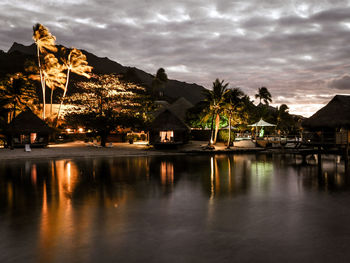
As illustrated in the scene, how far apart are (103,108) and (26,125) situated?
9.74m

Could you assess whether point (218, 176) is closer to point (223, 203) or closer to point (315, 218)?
point (223, 203)

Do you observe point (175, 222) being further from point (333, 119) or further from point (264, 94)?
point (264, 94)

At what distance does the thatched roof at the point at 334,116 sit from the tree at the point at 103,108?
66.7ft

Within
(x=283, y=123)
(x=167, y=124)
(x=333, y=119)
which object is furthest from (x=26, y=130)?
(x=283, y=123)

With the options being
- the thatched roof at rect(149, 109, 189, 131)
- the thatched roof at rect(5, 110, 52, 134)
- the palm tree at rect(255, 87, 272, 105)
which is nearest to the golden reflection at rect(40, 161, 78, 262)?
the thatched roof at rect(5, 110, 52, 134)

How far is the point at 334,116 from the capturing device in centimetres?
3253

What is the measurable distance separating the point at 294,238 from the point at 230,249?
1.55 metres

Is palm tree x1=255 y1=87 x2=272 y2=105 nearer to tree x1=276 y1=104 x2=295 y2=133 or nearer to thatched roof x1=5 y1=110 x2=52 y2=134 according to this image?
tree x1=276 y1=104 x2=295 y2=133

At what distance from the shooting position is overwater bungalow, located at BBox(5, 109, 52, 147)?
3770cm

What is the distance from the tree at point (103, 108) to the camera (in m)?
37.7

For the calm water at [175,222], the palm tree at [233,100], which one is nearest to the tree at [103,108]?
the palm tree at [233,100]

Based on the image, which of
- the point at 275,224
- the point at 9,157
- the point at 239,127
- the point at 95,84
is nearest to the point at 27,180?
the point at 275,224

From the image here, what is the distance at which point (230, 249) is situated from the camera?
5738mm

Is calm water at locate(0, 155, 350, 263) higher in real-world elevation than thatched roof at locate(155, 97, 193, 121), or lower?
lower
